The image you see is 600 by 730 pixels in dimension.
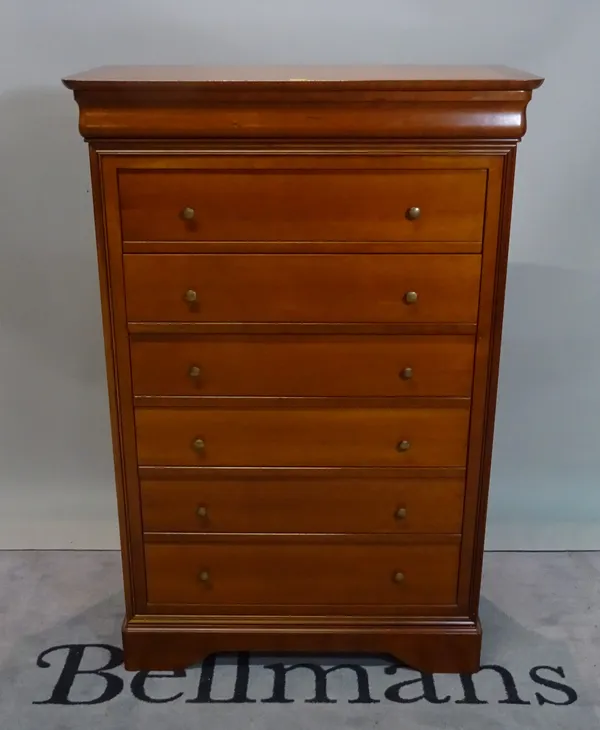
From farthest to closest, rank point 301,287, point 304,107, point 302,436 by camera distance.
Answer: point 302,436, point 301,287, point 304,107

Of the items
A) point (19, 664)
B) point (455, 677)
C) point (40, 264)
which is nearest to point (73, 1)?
point (40, 264)

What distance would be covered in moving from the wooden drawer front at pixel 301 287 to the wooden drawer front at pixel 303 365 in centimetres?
5

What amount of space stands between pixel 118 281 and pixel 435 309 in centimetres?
66

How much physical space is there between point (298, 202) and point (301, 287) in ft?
0.56

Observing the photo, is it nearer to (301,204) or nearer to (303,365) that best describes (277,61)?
(301,204)

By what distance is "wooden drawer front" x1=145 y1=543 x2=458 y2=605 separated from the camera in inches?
73.9

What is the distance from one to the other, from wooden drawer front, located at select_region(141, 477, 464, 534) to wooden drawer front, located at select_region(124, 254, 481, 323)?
0.38m

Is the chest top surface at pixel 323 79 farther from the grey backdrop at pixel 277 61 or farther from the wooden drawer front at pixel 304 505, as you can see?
the wooden drawer front at pixel 304 505

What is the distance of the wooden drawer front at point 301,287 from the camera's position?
1653 millimetres

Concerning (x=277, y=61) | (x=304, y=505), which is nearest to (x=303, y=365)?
(x=304, y=505)

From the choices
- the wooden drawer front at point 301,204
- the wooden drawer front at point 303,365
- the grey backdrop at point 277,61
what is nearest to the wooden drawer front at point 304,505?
the wooden drawer front at point 303,365

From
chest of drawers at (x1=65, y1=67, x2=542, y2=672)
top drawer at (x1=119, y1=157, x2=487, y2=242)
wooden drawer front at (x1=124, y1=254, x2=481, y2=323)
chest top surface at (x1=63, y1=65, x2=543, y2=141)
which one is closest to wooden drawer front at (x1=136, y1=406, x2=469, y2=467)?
chest of drawers at (x1=65, y1=67, x2=542, y2=672)

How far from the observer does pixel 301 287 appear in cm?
167

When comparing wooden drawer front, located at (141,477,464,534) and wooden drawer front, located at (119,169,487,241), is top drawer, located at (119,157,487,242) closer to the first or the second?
wooden drawer front, located at (119,169,487,241)
